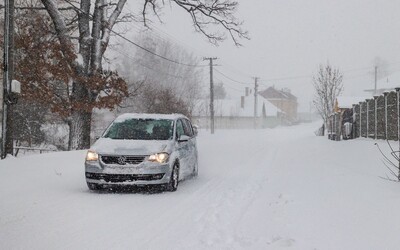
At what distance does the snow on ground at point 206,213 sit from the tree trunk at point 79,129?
773cm

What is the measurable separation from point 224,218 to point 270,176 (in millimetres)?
5658

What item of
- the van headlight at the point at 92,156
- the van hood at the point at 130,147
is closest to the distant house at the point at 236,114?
the van hood at the point at 130,147

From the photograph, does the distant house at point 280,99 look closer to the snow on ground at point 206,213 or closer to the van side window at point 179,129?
the van side window at point 179,129

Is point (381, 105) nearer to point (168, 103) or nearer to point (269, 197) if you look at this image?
point (269, 197)

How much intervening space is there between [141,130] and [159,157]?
162 cm

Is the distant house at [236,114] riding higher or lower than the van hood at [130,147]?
higher

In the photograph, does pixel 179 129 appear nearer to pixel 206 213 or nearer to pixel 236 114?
pixel 206 213

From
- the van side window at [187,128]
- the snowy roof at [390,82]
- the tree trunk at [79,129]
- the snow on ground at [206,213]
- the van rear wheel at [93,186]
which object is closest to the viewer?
the snow on ground at [206,213]

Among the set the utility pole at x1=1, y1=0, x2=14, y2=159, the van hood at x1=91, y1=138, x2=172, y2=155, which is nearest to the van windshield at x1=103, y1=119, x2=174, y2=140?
the van hood at x1=91, y1=138, x2=172, y2=155

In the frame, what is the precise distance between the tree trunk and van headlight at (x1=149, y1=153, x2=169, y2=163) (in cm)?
1116

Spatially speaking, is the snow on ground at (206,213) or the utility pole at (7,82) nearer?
the snow on ground at (206,213)

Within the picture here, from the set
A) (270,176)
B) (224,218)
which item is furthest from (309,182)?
(224,218)

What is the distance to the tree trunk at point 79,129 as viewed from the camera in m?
19.2

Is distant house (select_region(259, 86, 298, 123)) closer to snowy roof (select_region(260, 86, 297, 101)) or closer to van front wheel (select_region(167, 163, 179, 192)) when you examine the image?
snowy roof (select_region(260, 86, 297, 101))
